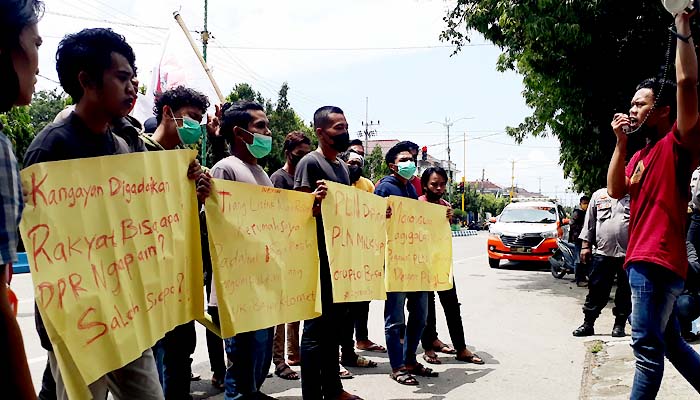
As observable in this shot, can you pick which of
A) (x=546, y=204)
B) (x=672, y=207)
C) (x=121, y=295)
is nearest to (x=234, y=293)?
(x=121, y=295)

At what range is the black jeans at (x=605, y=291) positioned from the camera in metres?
6.95

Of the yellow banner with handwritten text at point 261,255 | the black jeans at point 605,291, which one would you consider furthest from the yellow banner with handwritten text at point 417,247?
the black jeans at point 605,291

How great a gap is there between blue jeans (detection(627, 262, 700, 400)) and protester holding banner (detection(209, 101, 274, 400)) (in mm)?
1915

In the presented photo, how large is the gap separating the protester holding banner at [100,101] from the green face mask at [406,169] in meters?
2.81

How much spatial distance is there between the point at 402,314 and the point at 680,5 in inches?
115

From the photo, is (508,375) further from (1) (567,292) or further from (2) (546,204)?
(2) (546,204)

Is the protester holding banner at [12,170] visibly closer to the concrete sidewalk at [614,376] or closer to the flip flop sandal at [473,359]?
the concrete sidewalk at [614,376]

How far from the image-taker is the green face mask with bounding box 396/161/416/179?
17.0ft

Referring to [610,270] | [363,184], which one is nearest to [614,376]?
[610,270]

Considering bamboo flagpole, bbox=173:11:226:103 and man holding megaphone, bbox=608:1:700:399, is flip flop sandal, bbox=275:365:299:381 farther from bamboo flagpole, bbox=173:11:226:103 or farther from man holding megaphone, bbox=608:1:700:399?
man holding megaphone, bbox=608:1:700:399

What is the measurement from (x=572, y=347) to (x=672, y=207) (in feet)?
11.6

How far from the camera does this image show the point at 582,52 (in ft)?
32.7

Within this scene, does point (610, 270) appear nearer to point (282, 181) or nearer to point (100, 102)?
point (282, 181)

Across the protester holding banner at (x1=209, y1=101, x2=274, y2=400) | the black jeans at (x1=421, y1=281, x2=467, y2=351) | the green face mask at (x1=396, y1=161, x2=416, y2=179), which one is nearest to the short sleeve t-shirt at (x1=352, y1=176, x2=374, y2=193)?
the green face mask at (x1=396, y1=161, x2=416, y2=179)
